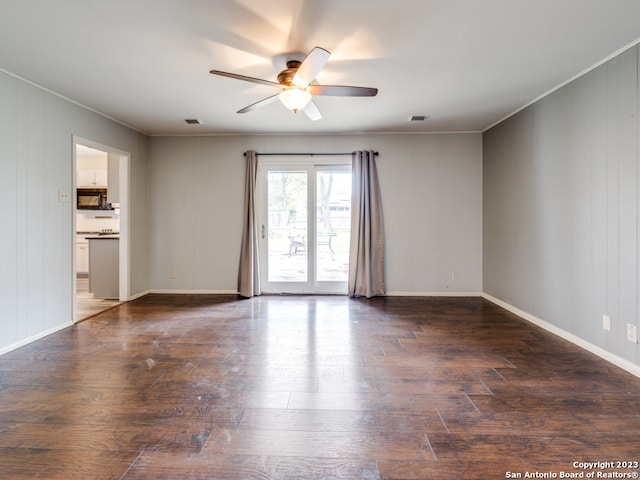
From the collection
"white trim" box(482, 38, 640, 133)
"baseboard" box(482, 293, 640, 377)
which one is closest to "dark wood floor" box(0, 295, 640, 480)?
"baseboard" box(482, 293, 640, 377)

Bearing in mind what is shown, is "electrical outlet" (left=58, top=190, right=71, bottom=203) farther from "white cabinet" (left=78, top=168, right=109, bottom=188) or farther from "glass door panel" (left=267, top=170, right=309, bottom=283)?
"white cabinet" (left=78, top=168, right=109, bottom=188)

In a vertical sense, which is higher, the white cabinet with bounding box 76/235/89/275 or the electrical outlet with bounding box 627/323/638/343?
the white cabinet with bounding box 76/235/89/275

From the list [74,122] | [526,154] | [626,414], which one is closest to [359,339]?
[626,414]

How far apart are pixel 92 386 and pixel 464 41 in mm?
3643

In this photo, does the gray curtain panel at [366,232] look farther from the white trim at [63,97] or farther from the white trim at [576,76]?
the white trim at [63,97]

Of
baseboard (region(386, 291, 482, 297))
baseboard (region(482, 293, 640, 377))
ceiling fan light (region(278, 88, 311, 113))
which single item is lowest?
baseboard (region(482, 293, 640, 377))

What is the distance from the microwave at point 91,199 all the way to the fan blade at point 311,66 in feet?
19.7

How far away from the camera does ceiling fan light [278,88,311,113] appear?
2666 millimetres

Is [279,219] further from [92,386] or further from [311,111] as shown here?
[92,386]

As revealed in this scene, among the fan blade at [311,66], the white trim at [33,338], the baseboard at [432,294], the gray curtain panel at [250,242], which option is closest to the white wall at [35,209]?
the white trim at [33,338]

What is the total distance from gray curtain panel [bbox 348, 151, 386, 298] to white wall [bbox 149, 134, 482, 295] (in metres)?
0.17

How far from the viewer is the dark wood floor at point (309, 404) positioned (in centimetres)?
156

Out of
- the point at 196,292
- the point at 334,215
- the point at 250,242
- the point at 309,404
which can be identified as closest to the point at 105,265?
the point at 196,292

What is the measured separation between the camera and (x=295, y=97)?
8.84 feet
